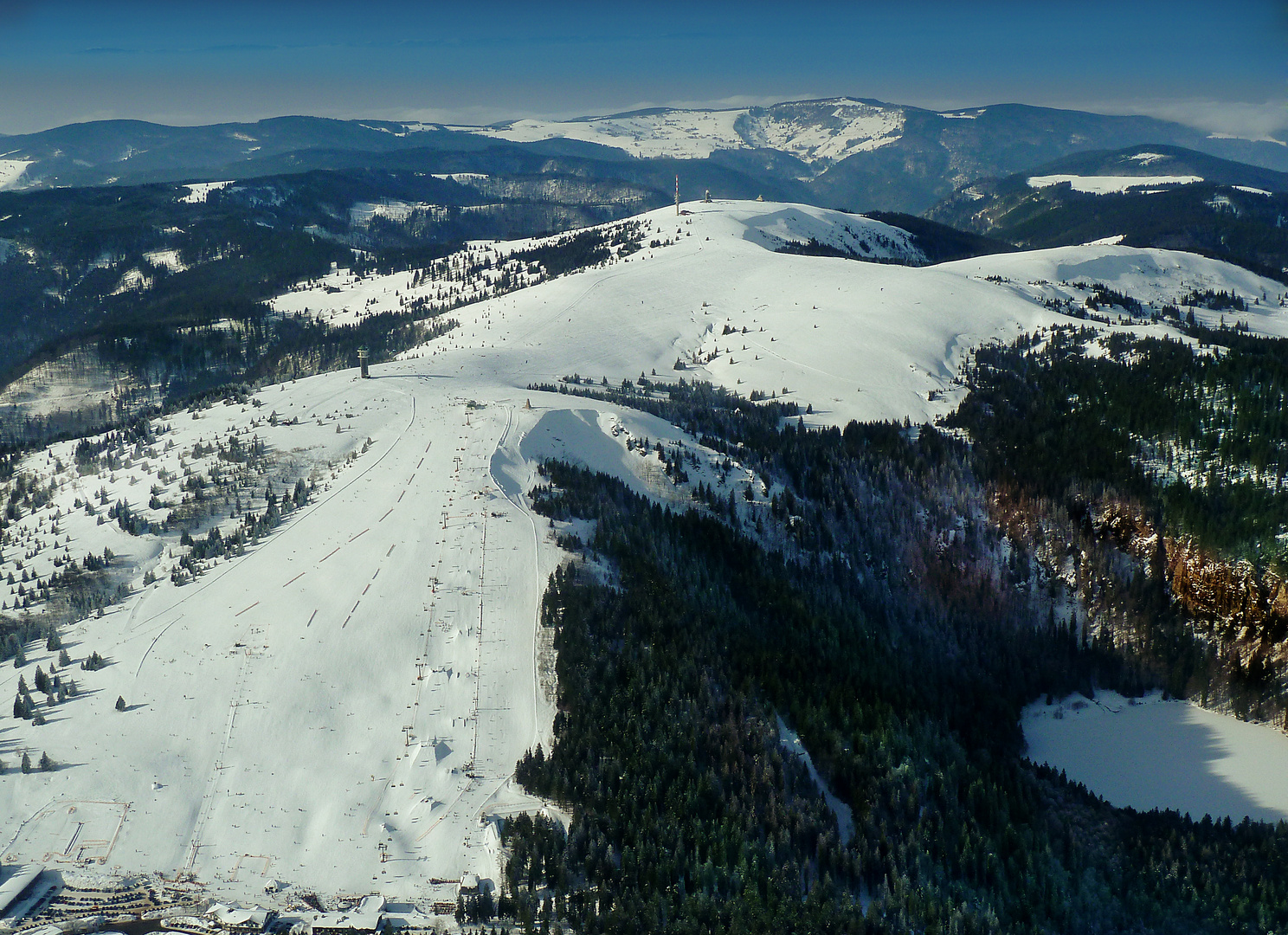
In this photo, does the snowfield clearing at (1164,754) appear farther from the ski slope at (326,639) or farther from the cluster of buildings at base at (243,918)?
the cluster of buildings at base at (243,918)

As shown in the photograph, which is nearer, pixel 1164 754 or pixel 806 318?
pixel 1164 754

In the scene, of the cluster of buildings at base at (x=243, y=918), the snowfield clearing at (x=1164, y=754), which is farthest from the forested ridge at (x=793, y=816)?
the snowfield clearing at (x=1164, y=754)

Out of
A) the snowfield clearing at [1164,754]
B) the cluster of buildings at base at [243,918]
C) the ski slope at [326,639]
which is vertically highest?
the ski slope at [326,639]

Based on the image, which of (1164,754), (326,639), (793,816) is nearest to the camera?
(793,816)

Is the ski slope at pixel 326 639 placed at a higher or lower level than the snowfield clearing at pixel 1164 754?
higher

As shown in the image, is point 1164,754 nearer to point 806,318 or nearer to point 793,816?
point 793,816

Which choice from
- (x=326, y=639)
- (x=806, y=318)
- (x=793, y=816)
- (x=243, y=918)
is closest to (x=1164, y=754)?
(x=793, y=816)
